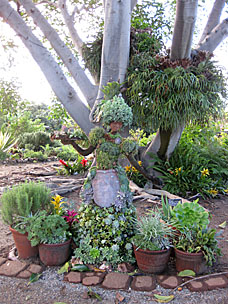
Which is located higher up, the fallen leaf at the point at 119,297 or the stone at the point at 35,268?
the stone at the point at 35,268

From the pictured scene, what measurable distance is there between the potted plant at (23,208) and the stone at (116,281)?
0.82 m

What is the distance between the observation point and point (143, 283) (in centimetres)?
215

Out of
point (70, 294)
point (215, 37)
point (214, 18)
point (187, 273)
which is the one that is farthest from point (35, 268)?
point (214, 18)

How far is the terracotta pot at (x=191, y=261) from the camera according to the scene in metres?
2.26

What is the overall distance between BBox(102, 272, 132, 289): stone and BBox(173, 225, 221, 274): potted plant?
19.5 inches

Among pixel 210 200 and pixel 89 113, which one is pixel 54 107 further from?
pixel 210 200

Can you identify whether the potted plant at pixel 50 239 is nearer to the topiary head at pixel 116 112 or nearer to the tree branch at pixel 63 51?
the topiary head at pixel 116 112

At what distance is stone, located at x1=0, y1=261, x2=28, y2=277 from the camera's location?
2312 millimetres

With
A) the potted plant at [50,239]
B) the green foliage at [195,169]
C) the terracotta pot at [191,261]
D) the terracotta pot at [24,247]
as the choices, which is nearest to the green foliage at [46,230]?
the potted plant at [50,239]

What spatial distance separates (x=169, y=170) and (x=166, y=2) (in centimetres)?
436

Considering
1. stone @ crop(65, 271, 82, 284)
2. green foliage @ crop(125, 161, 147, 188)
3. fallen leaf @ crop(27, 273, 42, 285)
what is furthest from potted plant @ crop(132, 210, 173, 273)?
green foliage @ crop(125, 161, 147, 188)

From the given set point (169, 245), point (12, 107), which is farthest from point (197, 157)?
point (12, 107)

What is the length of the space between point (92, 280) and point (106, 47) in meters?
3.79

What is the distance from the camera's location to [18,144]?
422 inches
